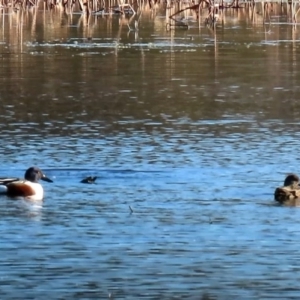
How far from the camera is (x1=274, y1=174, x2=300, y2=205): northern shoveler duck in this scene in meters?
11.0

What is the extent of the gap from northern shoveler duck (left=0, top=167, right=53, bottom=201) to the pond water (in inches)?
4.7

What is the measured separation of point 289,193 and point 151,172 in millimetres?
1905

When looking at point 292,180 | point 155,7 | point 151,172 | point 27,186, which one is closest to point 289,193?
point 292,180

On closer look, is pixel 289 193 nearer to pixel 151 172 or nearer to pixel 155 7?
pixel 151 172

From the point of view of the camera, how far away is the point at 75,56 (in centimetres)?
2673

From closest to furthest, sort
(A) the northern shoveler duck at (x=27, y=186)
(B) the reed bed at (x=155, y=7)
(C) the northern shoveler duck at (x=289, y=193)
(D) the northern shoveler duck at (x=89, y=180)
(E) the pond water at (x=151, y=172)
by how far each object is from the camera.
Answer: (E) the pond water at (x=151, y=172)
(C) the northern shoveler duck at (x=289, y=193)
(A) the northern shoveler duck at (x=27, y=186)
(D) the northern shoveler duck at (x=89, y=180)
(B) the reed bed at (x=155, y=7)

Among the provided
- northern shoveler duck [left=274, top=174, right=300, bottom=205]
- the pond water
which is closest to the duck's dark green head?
northern shoveler duck [left=274, top=174, right=300, bottom=205]

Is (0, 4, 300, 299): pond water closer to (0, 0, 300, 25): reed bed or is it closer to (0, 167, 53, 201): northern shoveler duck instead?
(0, 167, 53, 201): northern shoveler duck

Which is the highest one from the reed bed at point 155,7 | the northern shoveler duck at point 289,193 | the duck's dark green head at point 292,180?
the reed bed at point 155,7

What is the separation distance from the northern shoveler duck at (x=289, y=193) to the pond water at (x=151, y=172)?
4.8 inches

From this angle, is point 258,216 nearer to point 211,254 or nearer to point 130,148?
point 211,254

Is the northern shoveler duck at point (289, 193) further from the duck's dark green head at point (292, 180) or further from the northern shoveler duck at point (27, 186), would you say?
the northern shoveler duck at point (27, 186)

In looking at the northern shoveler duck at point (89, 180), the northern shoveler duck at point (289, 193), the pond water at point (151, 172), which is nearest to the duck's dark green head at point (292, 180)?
the northern shoveler duck at point (289, 193)

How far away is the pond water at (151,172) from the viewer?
848 centimetres
